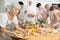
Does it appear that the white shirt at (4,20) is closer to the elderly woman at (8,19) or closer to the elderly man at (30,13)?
the elderly woman at (8,19)

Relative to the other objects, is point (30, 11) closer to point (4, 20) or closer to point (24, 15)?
point (24, 15)

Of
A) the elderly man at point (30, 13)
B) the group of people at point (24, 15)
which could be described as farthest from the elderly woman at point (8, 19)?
the elderly man at point (30, 13)

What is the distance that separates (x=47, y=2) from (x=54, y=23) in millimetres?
248

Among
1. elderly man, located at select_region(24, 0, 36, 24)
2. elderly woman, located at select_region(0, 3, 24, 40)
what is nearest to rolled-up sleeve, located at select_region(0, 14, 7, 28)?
elderly woman, located at select_region(0, 3, 24, 40)

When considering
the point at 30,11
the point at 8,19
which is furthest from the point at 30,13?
the point at 8,19

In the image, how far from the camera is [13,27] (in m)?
1.52

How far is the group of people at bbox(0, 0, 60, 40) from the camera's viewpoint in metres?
1.51

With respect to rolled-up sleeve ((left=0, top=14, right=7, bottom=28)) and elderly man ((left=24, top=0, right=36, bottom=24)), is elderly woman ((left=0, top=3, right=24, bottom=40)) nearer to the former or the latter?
rolled-up sleeve ((left=0, top=14, right=7, bottom=28))

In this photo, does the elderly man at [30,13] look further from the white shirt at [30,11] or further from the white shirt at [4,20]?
the white shirt at [4,20]

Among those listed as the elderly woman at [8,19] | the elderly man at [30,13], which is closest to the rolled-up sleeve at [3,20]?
the elderly woman at [8,19]

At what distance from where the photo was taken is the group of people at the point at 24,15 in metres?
1.51

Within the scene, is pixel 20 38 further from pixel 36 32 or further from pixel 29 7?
pixel 29 7

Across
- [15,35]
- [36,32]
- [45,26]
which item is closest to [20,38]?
[15,35]

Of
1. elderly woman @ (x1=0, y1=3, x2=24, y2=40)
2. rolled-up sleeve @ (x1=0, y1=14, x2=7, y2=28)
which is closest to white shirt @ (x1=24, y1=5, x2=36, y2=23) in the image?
elderly woman @ (x1=0, y1=3, x2=24, y2=40)
